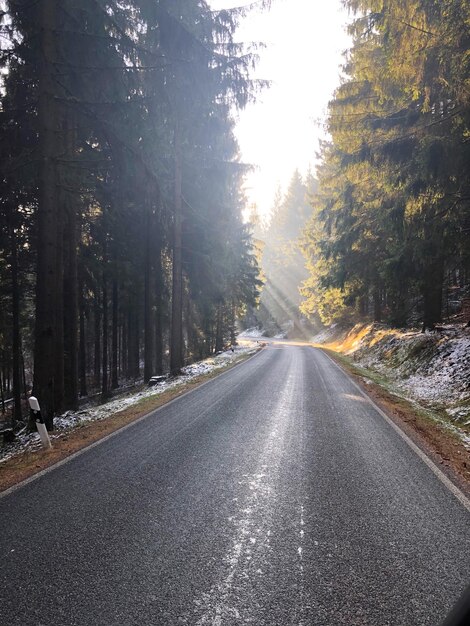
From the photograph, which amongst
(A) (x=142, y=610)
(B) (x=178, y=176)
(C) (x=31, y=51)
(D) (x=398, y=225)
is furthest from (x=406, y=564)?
(B) (x=178, y=176)

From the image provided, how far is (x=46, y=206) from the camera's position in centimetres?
847

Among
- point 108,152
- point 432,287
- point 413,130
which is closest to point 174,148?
point 108,152

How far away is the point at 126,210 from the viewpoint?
1730 cm

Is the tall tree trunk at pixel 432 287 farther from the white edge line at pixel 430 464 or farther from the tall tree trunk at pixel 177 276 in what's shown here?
the tall tree trunk at pixel 177 276

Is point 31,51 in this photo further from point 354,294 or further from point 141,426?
point 354,294

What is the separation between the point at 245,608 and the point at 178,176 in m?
16.2

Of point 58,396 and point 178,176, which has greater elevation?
point 178,176

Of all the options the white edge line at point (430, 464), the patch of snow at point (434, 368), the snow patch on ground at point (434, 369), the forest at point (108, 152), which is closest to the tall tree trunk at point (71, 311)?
the forest at point (108, 152)

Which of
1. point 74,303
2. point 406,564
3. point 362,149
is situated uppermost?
point 362,149

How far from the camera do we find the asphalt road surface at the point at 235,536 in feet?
9.06

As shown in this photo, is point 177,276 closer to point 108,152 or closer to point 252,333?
point 108,152

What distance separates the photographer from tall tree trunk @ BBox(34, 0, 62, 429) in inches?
328

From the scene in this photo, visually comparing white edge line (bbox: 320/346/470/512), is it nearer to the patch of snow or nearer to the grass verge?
the grass verge

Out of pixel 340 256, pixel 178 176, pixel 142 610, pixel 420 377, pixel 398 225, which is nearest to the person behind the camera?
pixel 142 610
